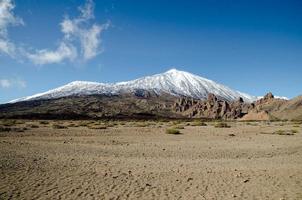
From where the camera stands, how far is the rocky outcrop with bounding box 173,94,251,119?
126750mm

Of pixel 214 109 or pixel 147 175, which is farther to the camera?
pixel 214 109

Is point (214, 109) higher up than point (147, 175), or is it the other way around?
point (214, 109)

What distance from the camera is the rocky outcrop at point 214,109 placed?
127 meters

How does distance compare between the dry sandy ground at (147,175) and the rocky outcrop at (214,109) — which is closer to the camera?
the dry sandy ground at (147,175)

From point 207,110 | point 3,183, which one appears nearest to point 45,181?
point 3,183

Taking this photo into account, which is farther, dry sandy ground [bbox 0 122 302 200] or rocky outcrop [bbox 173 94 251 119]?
rocky outcrop [bbox 173 94 251 119]

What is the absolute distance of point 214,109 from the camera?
446 feet

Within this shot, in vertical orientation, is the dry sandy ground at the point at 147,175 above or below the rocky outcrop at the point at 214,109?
below

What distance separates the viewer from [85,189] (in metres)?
8.27

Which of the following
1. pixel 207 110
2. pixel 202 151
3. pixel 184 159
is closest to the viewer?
pixel 184 159

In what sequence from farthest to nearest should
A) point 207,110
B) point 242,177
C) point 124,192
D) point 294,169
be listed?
point 207,110
point 294,169
point 242,177
point 124,192

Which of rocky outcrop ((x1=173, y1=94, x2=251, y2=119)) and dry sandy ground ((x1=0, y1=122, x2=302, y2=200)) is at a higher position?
rocky outcrop ((x1=173, y1=94, x2=251, y2=119))

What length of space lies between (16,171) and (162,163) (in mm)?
5446

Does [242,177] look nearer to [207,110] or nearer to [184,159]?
[184,159]
